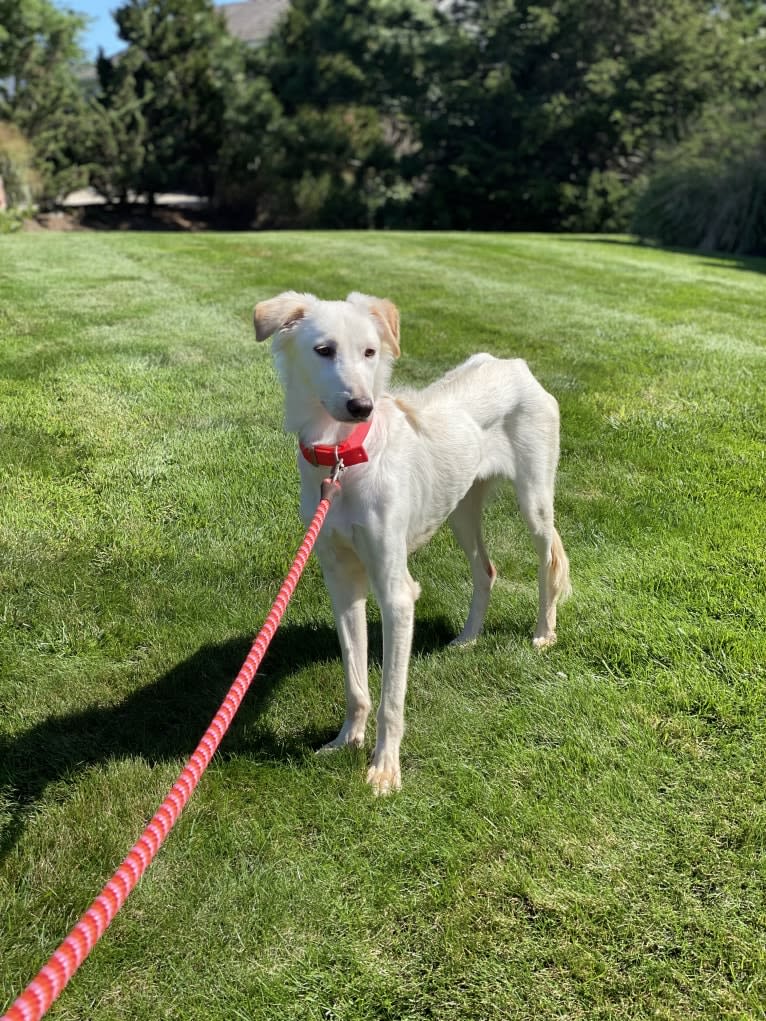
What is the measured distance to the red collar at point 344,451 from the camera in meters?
2.49

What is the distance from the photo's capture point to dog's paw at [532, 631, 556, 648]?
3.38 m

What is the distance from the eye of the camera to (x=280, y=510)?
4.45m

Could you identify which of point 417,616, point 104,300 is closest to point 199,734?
point 417,616

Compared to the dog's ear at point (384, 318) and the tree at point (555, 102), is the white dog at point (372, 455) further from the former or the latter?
the tree at point (555, 102)

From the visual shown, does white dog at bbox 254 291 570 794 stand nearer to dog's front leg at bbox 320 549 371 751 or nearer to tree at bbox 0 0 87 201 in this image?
dog's front leg at bbox 320 549 371 751

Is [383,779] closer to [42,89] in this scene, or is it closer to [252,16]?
[42,89]

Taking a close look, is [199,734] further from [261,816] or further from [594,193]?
[594,193]

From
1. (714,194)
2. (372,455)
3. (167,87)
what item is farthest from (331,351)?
(167,87)

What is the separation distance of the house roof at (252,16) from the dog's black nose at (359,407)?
48109mm

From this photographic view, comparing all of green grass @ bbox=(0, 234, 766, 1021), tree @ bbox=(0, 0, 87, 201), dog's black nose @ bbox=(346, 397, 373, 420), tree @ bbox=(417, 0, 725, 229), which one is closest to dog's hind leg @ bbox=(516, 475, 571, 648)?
green grass @ bbox=(0, 234, 766, 1021)

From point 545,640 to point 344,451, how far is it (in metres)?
1.50

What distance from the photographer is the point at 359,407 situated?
93.8 inches

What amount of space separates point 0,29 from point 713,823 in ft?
122

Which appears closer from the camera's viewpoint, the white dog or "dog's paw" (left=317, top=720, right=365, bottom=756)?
the white dog
